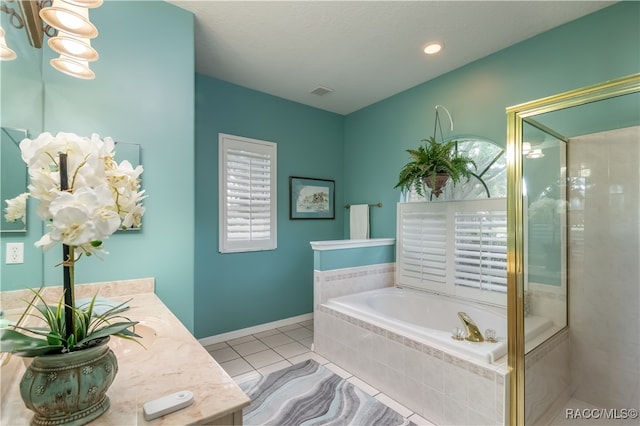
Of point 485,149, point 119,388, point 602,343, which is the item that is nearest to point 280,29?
point 485,149

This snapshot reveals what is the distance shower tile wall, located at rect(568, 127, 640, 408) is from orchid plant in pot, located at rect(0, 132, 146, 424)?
2853 millimetres

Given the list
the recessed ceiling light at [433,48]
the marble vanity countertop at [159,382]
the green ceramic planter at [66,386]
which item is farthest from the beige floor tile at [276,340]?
the recessed ceiling light at [433,48]

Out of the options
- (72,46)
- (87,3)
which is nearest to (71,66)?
(72,46)

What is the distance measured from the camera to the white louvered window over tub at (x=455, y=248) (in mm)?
2615

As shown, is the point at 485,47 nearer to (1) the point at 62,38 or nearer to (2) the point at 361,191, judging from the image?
(2) the point at 361,191

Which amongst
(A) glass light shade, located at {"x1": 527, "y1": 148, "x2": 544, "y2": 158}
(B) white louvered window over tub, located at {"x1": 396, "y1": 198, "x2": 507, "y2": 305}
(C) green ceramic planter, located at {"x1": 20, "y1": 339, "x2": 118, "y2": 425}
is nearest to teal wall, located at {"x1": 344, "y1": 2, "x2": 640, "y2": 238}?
(B) white louvered window over tub, located at {"x1": 396, "y1": 198, "x2": 507, "y2": 305}

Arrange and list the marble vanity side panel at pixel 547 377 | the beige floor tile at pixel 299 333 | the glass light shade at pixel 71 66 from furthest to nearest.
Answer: the beige floor tile at pixel 299 333
the marble vanity side panel at pixel 547 377
the glass light shade at pixel 71 66

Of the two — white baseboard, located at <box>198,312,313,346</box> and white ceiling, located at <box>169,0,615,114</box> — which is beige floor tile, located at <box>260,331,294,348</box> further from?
white ceiling, located at <box>169,0,615,114</box>

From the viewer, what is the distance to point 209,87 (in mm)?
3215

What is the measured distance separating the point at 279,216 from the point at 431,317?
2.03 metres

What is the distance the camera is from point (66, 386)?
0.67 metres

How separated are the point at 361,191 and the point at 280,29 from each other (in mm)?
2229

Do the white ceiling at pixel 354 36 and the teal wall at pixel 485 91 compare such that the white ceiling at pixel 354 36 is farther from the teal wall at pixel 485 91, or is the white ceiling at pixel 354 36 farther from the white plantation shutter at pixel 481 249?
the white plantation shutter at pixel 481 249

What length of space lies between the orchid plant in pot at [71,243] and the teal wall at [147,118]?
4.32ft
